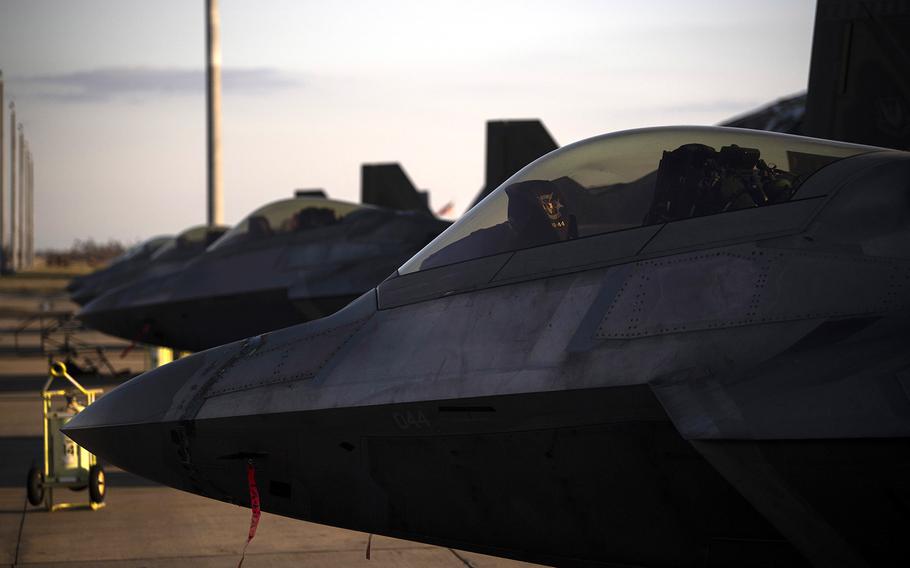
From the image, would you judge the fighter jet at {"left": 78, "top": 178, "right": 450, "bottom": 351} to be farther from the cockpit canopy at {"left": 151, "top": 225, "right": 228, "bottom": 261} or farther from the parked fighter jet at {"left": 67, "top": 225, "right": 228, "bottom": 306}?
the cockpit canopy at {"left": 151, "top": 225, "right": 228, "bottom": 261}

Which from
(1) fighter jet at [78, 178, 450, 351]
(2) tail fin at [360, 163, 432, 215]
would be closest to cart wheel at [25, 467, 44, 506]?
(1) fighter jet at [78, 178, 450, 351]

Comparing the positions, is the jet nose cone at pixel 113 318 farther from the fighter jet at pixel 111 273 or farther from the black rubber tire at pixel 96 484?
the fighter jet at pixel 111 273

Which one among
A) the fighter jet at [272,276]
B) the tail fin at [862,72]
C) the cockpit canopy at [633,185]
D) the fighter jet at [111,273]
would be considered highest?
the tail fin at [862,72]

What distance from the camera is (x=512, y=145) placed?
20094mm

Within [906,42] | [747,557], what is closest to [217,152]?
[906,42]

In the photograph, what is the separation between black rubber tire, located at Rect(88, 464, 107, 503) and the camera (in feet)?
34.1

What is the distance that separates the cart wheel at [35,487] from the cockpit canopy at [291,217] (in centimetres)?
593

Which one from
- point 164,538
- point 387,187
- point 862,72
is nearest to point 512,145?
point 387,187

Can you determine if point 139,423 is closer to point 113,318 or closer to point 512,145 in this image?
point 113,318

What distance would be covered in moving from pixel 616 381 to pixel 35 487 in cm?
742

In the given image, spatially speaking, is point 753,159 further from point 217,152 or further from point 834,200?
point 217,152

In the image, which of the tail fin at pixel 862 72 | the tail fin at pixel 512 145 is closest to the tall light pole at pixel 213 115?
the tail fin at pixel 512 145

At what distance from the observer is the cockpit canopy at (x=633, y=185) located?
5.46 metres

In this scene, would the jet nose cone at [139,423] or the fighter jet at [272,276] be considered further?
the fighter jet at [272,276]
